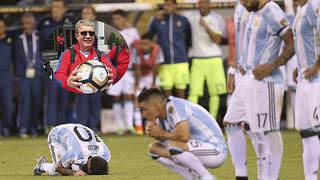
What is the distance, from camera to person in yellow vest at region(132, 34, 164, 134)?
21828 mm

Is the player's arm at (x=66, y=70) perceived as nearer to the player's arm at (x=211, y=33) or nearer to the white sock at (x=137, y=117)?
the player's arm at (x=211, y=33)

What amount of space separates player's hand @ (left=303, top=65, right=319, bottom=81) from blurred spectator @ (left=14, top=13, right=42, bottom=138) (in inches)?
431

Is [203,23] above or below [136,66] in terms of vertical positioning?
above

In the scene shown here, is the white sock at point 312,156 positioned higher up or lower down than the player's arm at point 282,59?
lower down

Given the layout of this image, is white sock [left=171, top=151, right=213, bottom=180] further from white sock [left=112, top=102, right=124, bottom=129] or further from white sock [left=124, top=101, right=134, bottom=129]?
white sock [left=112, top=102, right=124, bottom=129]

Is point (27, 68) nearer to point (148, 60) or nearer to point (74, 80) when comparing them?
point (148, 60)

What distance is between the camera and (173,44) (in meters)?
21.8

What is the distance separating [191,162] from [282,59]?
1.67 meters

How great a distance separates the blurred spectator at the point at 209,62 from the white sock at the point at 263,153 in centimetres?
966

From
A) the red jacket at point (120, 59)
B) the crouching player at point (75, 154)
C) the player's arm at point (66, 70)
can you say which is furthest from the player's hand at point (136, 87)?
the crouching player at point (75, 154)

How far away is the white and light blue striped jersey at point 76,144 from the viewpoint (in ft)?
43.6

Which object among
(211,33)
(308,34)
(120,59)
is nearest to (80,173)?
(120,59)

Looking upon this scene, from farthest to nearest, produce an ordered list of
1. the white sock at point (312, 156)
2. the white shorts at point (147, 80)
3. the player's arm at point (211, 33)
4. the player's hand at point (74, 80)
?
1. the white shorts at point (147, 80)
2. the player's arm at point (211, 33)
3. the player's hand at point (74, 80)
4. the white sock at point (312, 156)

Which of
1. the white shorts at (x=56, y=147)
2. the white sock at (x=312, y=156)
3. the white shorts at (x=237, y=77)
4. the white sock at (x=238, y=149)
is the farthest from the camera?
the white shorts at (x=56, y=147)
